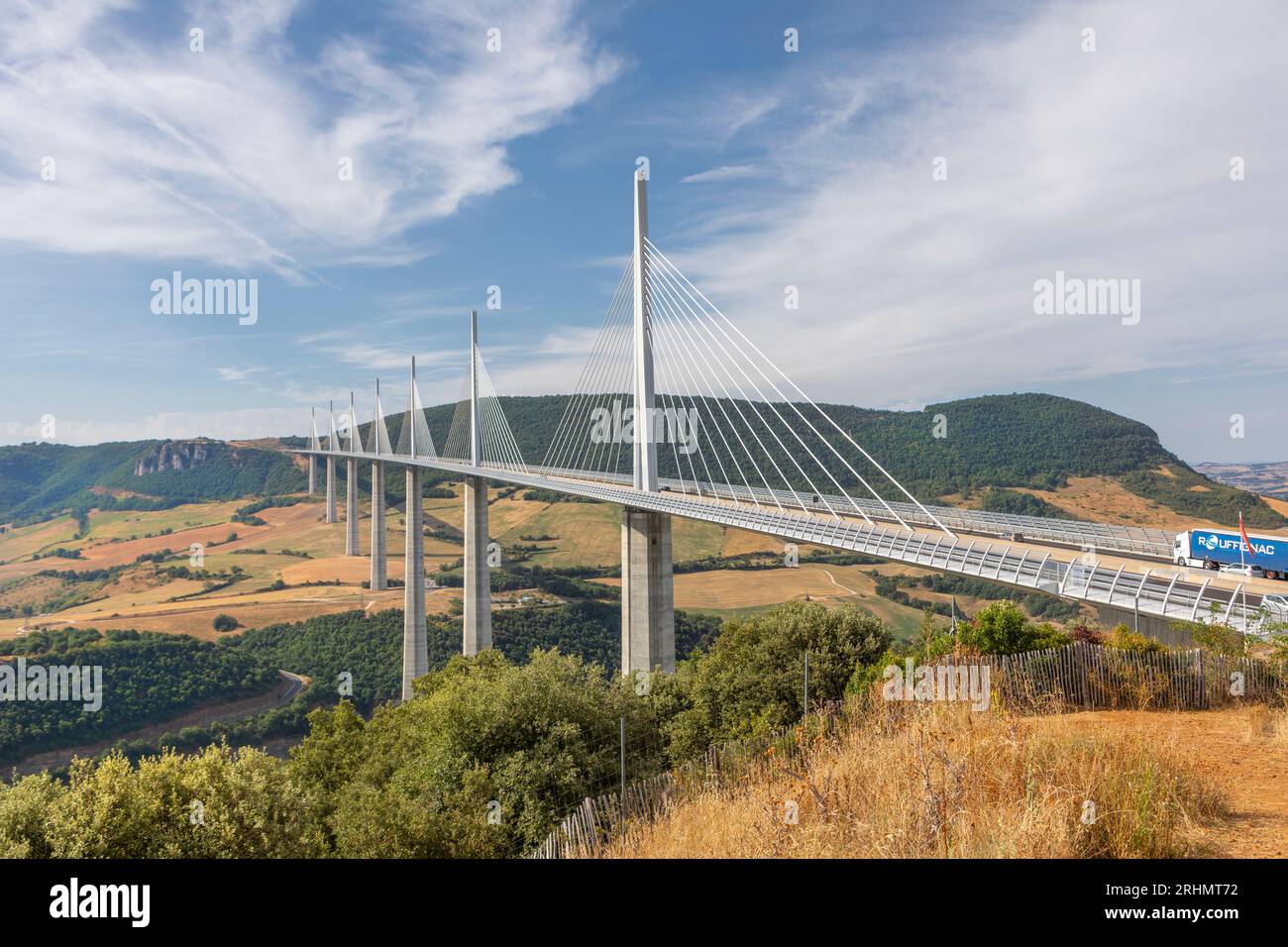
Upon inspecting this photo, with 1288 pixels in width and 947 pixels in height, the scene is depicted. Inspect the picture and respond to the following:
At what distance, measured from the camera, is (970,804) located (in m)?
5.22

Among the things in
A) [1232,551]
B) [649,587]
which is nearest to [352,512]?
[649,587]

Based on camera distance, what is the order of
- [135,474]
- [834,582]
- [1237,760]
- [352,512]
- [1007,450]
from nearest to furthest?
[1237,760]
[834,582]
[1007,450]
[352,512]
[135,474]

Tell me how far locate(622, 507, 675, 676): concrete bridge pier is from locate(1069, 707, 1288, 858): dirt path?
21.1 metres

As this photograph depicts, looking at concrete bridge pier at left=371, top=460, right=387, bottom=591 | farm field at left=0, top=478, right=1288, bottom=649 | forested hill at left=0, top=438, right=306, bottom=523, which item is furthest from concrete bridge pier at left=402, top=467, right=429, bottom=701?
forested hill at left=0, top=438, right=306, bottom=523

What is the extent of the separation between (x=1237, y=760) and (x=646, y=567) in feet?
78.3

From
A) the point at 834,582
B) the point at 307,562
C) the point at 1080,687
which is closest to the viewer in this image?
the point at 1080,687

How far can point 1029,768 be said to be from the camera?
211 inches

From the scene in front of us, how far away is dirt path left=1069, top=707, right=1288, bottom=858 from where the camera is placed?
5621 mm

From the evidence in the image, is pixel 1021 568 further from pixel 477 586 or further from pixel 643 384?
pixel 477 586

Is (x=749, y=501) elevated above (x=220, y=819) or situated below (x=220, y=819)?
above

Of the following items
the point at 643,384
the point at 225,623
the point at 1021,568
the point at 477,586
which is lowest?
the point at 225,623
